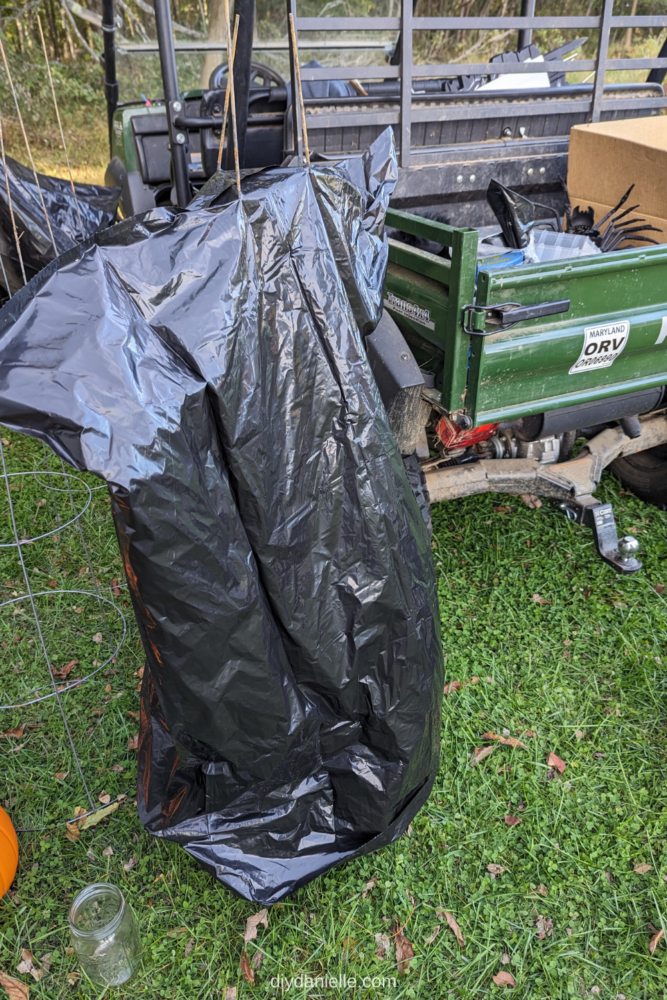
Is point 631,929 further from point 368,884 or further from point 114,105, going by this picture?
point 114,105

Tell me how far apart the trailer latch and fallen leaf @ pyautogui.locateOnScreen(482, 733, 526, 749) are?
1.28 meters

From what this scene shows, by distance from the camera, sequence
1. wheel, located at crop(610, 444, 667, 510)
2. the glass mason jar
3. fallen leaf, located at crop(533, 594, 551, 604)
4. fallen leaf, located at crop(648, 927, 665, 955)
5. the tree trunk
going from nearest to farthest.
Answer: the glass mason jar < fallen leaf, located at crop(648, 927, 665, 955) < fallen leaf, located at crop(533, 594, 551, 604) < wheel, located at crop(610, 444, 667, 510) < the tree trunk

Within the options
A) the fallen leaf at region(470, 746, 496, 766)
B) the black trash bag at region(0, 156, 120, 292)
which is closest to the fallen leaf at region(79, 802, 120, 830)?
the fallen leaf at region(470, 746, 496, 766)

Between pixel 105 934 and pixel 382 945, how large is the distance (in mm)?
676

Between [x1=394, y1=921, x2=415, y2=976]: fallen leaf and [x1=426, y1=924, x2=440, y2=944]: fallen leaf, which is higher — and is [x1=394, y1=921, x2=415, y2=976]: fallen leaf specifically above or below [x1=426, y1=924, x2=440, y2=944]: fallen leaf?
below

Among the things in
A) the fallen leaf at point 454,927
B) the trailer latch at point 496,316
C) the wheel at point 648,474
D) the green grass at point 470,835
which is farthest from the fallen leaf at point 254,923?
the wheel at point 648,474

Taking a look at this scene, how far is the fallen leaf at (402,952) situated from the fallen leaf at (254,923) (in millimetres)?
333

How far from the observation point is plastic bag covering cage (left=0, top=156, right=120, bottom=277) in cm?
331

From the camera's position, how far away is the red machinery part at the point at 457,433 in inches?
94.3

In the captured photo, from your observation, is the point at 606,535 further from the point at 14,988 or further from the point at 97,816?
the point at 14,988

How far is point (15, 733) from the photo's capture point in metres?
2.38

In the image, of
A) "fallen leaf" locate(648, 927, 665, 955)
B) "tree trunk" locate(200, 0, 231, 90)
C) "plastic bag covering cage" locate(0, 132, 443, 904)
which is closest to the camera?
"plastic bag covering cage" locate(0, 132, 443, 904)

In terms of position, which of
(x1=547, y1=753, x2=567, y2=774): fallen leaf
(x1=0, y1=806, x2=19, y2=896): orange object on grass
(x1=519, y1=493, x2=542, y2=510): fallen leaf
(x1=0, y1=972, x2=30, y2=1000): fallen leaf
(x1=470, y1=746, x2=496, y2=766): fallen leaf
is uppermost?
(x1=0, y1=806, x2=19, y2=896): orange object on grass

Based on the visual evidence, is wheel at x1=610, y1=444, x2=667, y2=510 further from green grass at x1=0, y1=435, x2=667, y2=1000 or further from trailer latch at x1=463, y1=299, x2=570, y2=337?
trailer latch at x1=463, y1=299, x2=570, y2=337
